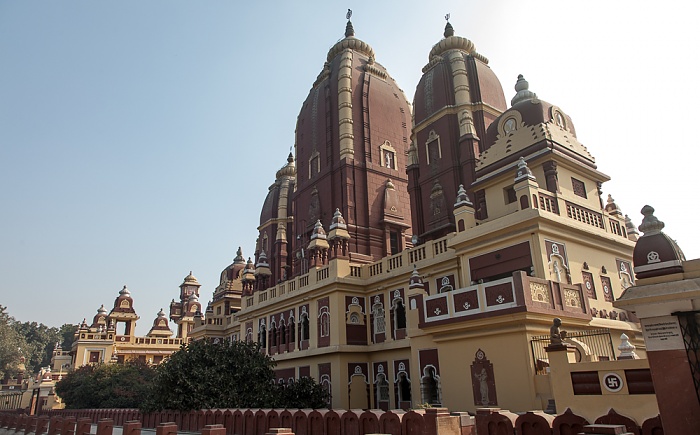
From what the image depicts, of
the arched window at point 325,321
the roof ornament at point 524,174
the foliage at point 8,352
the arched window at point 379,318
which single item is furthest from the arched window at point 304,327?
the foliage at point 8,352

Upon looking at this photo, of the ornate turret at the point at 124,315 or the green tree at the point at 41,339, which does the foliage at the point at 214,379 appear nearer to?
the ornate turret at the point at 124,315

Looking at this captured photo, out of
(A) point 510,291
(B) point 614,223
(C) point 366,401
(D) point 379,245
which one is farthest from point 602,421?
(D) point 379,245

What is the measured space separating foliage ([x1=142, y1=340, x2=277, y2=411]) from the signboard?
1378cm

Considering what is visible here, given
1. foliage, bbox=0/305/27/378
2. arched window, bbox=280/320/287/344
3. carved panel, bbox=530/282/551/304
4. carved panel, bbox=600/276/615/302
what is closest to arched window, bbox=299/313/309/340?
arched window, bbox=280/320/287/344

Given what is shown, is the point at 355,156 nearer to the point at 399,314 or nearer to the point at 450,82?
the point at 450,82

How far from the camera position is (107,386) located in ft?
103

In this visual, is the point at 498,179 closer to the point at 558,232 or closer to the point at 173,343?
the point at 558,232

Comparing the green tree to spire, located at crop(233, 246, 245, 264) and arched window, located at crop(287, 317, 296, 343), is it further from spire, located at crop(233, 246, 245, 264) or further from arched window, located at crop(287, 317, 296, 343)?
arched window, located at crop(287, 317, 296, 343)

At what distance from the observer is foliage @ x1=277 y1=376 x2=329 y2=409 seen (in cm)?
1886

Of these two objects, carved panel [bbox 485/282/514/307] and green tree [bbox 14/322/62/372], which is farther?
green tree [bbox 14/322/62/372]

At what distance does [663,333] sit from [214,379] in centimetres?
1439

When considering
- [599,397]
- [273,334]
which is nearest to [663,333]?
[599,397]

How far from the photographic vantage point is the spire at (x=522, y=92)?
18.9 m

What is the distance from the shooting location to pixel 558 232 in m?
15.0
